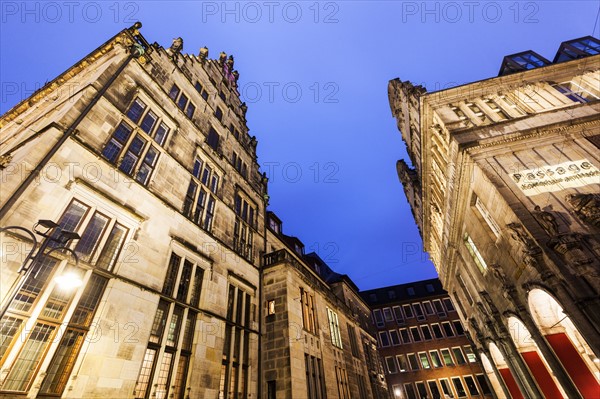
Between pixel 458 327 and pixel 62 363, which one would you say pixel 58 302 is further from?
pixel 458 327

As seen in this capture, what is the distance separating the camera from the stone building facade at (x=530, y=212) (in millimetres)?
10359

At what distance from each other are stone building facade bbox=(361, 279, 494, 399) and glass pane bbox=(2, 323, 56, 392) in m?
43.5

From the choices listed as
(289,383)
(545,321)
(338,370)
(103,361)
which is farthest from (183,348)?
(545,321)

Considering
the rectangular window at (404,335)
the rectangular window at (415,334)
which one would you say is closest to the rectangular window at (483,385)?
the rectangular window at (415,334)

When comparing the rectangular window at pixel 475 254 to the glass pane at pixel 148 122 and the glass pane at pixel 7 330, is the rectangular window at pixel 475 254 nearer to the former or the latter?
the glass pane at pixel 148 122

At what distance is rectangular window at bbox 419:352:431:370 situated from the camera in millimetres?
40669

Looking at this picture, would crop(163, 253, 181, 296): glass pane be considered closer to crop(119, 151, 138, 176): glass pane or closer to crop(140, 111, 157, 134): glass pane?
crop(119, 151, 138, 176): glass pane

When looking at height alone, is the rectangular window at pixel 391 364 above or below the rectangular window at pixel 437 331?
below

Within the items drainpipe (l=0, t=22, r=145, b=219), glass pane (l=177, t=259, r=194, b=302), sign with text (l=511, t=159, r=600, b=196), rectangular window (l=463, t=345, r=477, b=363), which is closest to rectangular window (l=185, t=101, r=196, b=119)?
drainpipe (l=0, t=22, r=145, b=219)

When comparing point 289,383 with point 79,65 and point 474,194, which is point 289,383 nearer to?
point 474,194

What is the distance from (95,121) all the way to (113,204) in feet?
11.5

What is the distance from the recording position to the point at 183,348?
10992 millimetres

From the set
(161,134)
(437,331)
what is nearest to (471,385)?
(437,331)

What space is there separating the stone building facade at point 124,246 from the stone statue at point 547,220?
1475 centimetres
